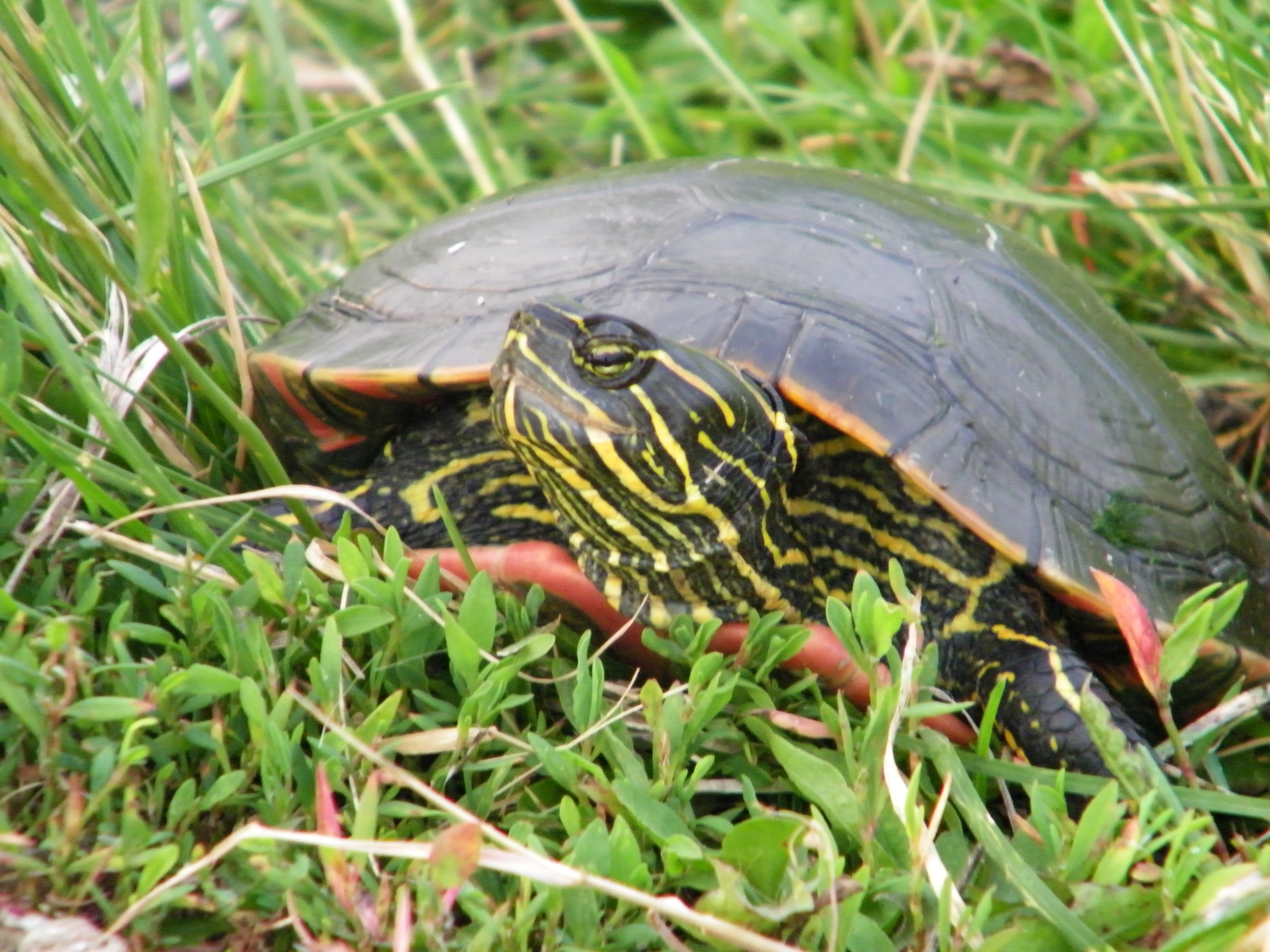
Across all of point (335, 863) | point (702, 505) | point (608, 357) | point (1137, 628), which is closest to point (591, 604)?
point (702, 505)

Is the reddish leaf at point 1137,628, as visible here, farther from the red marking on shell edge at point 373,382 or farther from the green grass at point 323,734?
the red marking on shell edge at point 373,382

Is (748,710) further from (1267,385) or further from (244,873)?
(1267,385)

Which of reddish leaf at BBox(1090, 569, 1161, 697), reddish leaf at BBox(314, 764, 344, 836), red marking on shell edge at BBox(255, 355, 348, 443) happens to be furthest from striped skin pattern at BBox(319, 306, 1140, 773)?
reddish leaf at BBox(314, 764, 344, 836)

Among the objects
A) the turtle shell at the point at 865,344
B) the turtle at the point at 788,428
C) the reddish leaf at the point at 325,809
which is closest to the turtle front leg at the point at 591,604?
the turtle at the point at 788,428

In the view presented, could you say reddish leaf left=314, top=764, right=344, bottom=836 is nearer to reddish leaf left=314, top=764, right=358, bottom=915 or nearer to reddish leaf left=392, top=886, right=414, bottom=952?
reddish leaf left=314, top=764, right=358, bottom=915

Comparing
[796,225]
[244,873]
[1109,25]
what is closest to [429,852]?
[244,873]
